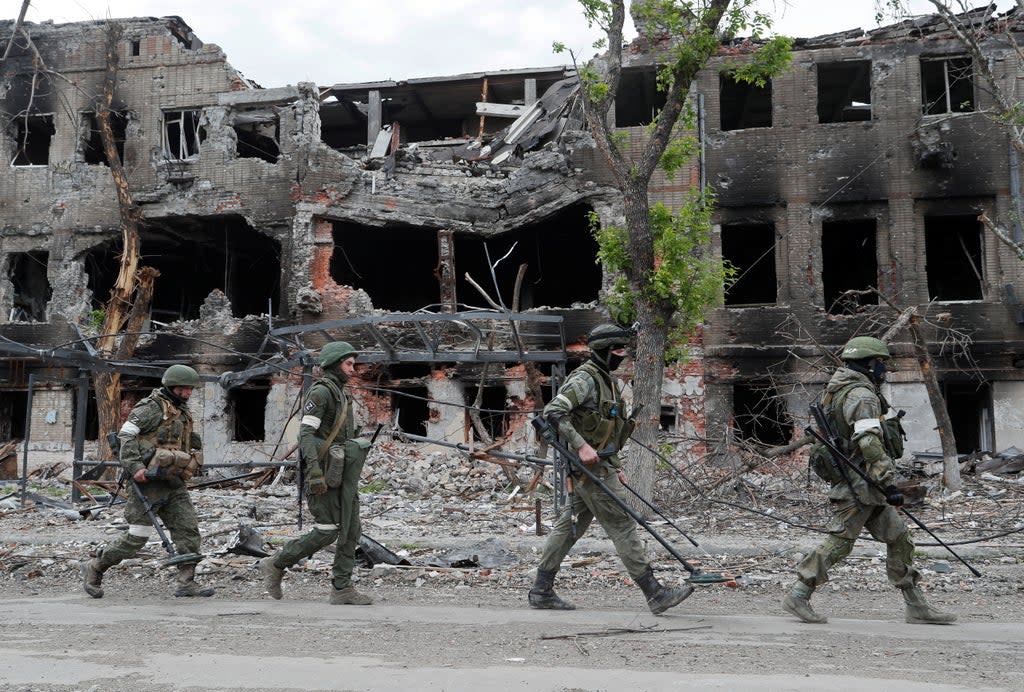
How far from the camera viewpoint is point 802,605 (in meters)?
5.07

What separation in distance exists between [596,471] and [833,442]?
1.52 metres

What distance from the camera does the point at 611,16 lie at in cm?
1057

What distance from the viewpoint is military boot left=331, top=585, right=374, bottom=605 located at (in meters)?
5.75

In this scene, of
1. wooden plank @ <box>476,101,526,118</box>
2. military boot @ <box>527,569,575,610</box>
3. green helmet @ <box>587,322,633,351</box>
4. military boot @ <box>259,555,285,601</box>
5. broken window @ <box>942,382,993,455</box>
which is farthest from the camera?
wooden plank @ <box>476,101,526,118</box>

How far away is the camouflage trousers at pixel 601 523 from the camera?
17.3ft

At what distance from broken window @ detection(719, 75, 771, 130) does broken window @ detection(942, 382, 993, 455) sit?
753 centimetres

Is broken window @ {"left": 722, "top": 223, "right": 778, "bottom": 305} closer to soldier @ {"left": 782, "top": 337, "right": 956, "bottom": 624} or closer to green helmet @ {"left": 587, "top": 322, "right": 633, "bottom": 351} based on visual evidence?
green helmet @ {"left": 587, "top": 322, "right": 633, "bottom": 351}

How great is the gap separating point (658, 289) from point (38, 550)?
726 centimetres

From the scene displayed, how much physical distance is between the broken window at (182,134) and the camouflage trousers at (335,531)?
15281 mm

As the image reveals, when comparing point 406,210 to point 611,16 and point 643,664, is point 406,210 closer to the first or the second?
point 611,16

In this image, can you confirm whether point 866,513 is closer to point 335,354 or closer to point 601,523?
point 601,523

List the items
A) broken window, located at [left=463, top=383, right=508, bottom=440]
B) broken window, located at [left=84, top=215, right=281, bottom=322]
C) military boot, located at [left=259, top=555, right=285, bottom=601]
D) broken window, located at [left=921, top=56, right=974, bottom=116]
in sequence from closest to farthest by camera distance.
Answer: military boot, located at [left=259, top=555, right=285, bottom=601], broken window, located at [left=921, top=56, right=974, bottom=116], broken window, located at [left=463, top=383, right=508, bottom=440], broken window, located at [left=84, top=215, right=281, bottom=322]

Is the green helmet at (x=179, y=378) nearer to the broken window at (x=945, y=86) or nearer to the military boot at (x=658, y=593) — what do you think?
the military boot at (x=658, y=593)

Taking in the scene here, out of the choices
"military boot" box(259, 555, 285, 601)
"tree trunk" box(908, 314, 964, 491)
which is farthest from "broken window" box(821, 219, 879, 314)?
"military boot" box(259, 555, 285, 601)
